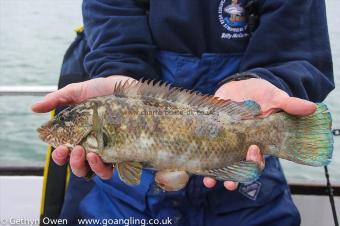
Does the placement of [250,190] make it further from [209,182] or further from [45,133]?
[45,133]

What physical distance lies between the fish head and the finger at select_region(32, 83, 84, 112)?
8 cm

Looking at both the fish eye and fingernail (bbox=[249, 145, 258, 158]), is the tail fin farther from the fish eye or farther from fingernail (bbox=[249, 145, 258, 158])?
the fish eye

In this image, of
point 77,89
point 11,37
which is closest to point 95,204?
point 77,89

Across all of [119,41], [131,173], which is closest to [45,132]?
[131,173]

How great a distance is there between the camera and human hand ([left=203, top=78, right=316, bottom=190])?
193 centimetres

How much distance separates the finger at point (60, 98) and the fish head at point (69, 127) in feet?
0.27

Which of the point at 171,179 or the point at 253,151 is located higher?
the point at 253,151

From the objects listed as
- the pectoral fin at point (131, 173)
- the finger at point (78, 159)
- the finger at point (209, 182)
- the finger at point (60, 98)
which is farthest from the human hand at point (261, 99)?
the finger at point (60, 98)

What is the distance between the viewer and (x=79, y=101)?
233cm

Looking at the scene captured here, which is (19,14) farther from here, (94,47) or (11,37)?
(94,47)

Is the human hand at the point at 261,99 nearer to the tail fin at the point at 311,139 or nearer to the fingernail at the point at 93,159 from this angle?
the tail fin at the point at 311,139

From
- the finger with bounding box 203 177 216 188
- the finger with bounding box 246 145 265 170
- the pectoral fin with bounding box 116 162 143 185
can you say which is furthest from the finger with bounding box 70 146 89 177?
the finger with bounding box 246 145 265 170

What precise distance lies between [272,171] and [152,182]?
0.60 meters

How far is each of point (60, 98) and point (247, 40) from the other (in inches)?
40.0
